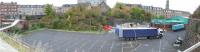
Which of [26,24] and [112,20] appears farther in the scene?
[112,20]

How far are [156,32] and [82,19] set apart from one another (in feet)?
41.8

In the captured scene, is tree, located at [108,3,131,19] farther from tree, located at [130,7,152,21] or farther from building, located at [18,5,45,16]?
building, located at [18,5,45,16]

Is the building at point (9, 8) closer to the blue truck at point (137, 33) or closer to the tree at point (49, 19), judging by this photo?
the tree at point (49, 19)

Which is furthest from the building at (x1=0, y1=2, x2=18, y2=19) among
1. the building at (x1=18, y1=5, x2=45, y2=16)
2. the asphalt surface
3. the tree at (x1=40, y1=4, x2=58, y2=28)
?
the asphalt surface

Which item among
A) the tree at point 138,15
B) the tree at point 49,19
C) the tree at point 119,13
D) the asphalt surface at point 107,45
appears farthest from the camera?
the tree at point 138,15

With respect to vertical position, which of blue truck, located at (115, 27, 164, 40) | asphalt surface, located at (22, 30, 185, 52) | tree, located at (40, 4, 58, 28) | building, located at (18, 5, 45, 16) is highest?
building, located at (18, 5, 45, 16)

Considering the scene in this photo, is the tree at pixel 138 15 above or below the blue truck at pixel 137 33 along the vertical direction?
above

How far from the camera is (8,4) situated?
56969 millimetres

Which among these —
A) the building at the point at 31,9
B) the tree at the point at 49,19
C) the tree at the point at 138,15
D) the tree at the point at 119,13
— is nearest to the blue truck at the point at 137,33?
the tree at the point at 49,19

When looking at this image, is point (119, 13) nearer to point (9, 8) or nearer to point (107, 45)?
point (107, 45)

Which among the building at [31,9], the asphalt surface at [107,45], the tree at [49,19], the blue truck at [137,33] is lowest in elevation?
the asphalt surface at [107,45]

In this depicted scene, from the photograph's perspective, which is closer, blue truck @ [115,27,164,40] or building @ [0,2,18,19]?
blue truck @ [115,27,164,40]

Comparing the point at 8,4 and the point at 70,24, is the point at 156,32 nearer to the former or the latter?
the point at 70,24

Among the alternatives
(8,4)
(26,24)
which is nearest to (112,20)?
(26,24)
